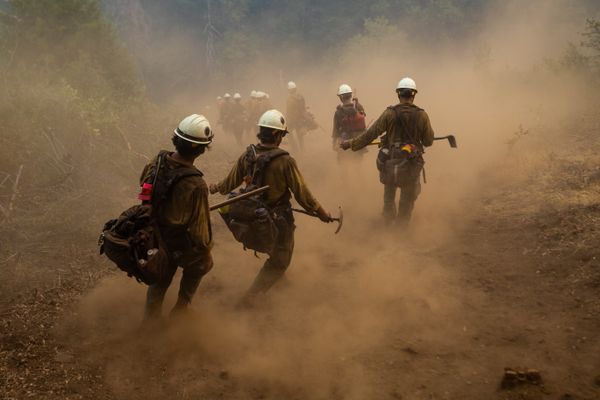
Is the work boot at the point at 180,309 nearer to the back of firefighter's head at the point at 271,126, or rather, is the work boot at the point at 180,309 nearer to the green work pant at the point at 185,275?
the green work pant at the point at 185,275

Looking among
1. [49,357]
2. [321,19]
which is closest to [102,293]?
[49,357]

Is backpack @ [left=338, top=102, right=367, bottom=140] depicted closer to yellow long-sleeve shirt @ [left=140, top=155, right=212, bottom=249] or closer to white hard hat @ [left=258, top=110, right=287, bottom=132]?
white hard hat @ [left=258, top=110, right=287, bottom=132]

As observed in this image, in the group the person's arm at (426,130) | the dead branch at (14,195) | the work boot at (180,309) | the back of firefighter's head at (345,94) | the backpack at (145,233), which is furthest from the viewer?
the back of firefighter's head at (345,94)

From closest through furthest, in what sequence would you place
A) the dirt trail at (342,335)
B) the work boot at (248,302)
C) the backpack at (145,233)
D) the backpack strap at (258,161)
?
1. the backpack at (145,233)
2. the dirt trail at (342,335)
3. the backpack strap at (258,161)
4. the work boot at (248,302)

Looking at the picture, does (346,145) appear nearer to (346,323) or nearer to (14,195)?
(346,323)

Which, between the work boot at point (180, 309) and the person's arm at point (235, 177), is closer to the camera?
the work boot at point (180, 309)

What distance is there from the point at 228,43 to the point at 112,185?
2858 cm

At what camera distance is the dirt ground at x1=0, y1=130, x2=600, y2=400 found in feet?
11.5

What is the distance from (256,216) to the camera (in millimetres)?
4223

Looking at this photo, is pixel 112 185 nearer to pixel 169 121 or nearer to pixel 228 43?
pixel 169 121

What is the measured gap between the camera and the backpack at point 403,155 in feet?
20.0

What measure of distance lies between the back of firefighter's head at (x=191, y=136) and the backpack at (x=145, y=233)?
0.15 meters

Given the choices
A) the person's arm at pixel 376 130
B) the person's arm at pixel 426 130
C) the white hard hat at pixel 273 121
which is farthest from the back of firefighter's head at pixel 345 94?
the white hard hat at pixel 273 121

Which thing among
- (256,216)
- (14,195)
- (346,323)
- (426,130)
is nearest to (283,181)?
(256,216)
